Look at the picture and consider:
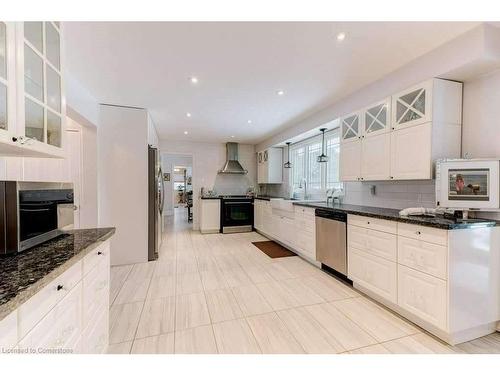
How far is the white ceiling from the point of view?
1.79 meters

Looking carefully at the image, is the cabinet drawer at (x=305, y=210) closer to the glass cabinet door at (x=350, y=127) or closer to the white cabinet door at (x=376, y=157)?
the white cabinet door at (x=376, y=157)

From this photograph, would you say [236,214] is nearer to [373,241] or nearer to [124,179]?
[124,179]

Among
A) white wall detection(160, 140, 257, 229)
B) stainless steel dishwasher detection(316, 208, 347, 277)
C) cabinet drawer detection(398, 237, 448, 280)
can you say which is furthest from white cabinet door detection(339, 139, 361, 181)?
white wall detection(160, 140, 257, 229)

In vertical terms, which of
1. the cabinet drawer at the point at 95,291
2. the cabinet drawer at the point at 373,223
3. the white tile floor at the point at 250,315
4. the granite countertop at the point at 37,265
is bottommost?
the white tile floor at the point at 250,315

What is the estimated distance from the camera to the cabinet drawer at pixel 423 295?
68.5 inches

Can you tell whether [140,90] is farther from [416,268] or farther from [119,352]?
[416,268]

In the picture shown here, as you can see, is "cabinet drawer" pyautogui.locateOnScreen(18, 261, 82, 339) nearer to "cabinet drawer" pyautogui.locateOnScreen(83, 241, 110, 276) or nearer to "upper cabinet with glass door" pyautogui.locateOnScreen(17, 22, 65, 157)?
"cabinet drawer" pyautogui.locateOnScreen(83, 241, 110, 276)

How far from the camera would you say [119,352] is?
5.48 ft

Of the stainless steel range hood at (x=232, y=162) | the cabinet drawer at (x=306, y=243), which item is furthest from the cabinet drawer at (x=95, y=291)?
the stainless steel range hood at (x=232, y=162)

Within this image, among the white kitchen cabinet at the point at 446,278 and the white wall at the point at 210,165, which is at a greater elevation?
the white wall at the point at 210,165

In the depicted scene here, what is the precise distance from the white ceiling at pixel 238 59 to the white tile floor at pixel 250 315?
8.02 ft

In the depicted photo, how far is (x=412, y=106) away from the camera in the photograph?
229 centimetres

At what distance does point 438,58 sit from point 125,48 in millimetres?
2822

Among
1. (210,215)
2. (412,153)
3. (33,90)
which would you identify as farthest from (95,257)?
(210,215)
